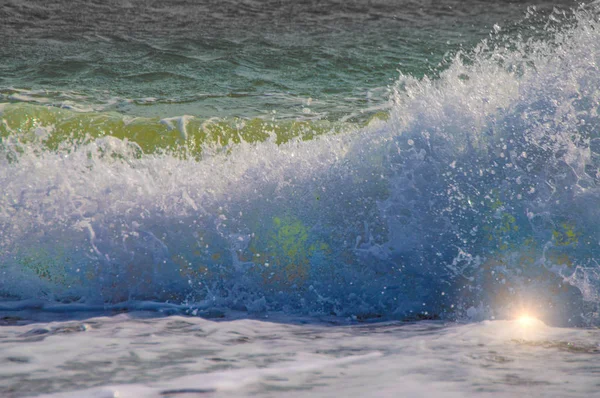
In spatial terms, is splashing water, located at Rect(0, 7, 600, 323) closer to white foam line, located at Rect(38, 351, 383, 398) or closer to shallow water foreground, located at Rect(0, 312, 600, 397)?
shallow water foreground, located at Rect(0, 312, 600, 397)

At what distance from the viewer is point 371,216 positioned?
341cm

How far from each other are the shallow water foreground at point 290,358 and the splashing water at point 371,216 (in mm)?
283

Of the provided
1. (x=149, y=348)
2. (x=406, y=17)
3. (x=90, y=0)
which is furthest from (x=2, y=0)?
(x=149, y=348)

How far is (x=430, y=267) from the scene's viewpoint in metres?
3.25

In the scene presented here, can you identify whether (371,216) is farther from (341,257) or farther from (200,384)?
(200,384)

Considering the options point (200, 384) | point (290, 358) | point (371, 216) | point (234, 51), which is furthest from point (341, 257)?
point (234, 51)

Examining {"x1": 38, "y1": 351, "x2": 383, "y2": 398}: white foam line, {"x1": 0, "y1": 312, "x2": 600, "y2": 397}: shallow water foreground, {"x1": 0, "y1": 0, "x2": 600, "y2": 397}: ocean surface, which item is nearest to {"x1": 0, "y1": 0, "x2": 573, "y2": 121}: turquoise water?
{"x1": 0, "y1": 0, "x2": 600, "y2": 397}: ocean surface

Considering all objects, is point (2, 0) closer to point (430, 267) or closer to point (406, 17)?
point (406, 17)

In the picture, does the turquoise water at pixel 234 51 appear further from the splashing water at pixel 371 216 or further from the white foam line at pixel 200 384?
the white foam line at pixel 200 384

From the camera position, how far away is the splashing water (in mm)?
3193

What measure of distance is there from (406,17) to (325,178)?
960 cm

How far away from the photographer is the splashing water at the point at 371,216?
3193mm

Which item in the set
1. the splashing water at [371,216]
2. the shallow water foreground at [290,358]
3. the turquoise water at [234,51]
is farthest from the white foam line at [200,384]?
the turquoise water at [234,51]

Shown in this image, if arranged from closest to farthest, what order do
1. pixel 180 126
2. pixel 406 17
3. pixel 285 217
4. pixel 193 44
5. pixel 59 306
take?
pixel 59 306
pixel 285 217
pixel 180 126
pixel 193 44
pixel 406 17
